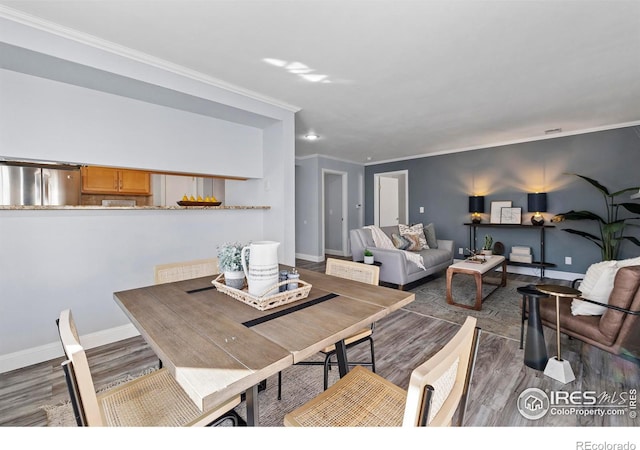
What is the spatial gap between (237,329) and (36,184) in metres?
2.70

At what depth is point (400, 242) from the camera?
14.6ft

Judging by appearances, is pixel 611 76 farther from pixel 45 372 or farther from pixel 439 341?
pixel 45 372

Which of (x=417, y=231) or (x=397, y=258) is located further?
(x=417, y=231)

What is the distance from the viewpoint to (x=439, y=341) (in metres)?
2.45

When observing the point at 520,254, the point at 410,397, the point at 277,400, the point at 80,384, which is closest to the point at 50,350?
the point at 277,400

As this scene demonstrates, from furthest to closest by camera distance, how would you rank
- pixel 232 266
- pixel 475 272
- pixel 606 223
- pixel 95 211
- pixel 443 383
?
pixel 606 223 → pixel 475 272 → pixel 95 211 → pixel 232 266 → pixel 443 383

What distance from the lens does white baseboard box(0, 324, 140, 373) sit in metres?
2.03

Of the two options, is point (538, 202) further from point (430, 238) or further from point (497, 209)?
point (430, 238)

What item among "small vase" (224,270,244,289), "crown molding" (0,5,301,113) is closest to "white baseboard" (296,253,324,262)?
"crown molding" (0,5,301,113)

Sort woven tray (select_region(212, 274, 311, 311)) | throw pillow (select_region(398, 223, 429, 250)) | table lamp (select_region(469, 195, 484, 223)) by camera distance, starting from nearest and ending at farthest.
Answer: woven tray (select_region(212, 274, 311, 311)) → throw pillow (select_region(398, 223, 429, 250)) → table lamp (select_region(469, 195, 484, 223))

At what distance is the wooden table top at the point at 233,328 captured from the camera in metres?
0.76

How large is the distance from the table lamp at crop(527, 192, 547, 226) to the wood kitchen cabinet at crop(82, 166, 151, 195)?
5725 mm

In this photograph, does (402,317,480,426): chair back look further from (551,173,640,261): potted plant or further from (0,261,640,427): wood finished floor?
(551,173,640,261): potted plant

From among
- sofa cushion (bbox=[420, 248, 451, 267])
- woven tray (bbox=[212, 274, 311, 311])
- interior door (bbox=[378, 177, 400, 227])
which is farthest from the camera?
interior door (bbox=[378, 177, 400, 227])
